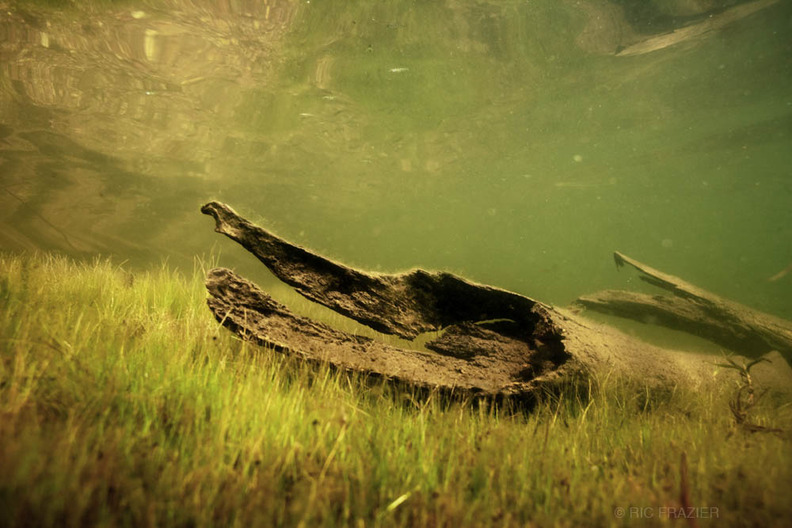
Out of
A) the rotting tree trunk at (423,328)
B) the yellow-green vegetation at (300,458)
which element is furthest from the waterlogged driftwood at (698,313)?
the yellow-green vegetation at (300,458)

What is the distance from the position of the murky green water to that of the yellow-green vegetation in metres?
2.56

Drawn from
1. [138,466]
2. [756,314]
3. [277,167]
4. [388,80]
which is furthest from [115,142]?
[756,314]

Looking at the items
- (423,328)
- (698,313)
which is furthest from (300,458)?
(698,313)

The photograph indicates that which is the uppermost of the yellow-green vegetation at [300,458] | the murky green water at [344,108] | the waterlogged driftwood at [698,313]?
the murky green water at [344,108]

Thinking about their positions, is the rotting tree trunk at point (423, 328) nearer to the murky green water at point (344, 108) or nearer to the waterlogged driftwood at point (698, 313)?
the murky green water at point (344, 108)

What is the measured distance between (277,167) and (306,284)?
25082mm

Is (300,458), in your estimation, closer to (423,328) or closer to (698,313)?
(423,328)

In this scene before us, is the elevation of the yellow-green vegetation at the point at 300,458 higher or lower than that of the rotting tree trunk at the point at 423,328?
lower

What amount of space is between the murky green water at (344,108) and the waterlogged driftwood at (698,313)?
13.0 ft

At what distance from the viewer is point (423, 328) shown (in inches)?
137

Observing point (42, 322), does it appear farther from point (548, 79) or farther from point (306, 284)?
point (548, 79)

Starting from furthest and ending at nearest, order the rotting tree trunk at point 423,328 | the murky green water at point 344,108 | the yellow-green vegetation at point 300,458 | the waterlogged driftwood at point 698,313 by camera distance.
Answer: the murky green water at point 344,108
the waterlogged driftwood at point 698,313
the rotting tree trunk at point 423,328
the yellow-green vegetation at point 300,458

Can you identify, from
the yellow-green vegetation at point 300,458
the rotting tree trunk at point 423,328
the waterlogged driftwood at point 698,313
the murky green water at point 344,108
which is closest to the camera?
the yellow-green vegetation at point 300,458

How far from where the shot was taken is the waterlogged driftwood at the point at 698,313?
5.71 metres
